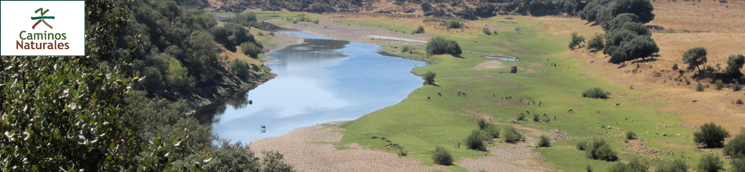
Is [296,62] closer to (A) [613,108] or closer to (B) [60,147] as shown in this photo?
(A) [613,108]

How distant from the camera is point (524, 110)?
140ft

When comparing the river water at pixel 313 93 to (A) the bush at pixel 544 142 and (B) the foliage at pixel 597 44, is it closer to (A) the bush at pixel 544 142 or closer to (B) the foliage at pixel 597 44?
(A) the bush at pixel 544 142

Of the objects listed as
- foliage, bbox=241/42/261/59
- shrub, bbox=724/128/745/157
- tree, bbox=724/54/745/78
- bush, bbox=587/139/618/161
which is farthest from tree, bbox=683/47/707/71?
foliage, bbox=241/42/261/59

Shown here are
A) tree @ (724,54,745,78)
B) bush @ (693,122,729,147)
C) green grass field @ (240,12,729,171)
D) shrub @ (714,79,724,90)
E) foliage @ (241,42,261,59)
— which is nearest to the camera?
bush @ (693,122,729,147)

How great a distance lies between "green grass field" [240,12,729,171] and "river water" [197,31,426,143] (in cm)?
316

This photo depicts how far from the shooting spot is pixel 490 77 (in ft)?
192

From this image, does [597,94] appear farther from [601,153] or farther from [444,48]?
[444,48]

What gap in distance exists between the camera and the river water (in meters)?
40.0

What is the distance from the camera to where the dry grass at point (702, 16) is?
85438 millimetres

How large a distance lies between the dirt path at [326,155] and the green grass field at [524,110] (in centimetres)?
106

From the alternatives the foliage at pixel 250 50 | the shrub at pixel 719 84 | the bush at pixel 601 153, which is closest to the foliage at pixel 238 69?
the foliage at pixel 250 50

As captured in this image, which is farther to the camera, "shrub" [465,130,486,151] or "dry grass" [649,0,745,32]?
"dry grass" [649,0,745,32]

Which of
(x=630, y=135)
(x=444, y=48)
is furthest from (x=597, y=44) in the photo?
(x=630, y=135)

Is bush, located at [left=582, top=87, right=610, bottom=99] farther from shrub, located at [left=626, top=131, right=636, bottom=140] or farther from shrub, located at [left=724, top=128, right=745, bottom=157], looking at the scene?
shrub, located at [left=724, top=128, right=745, bottom=157]
